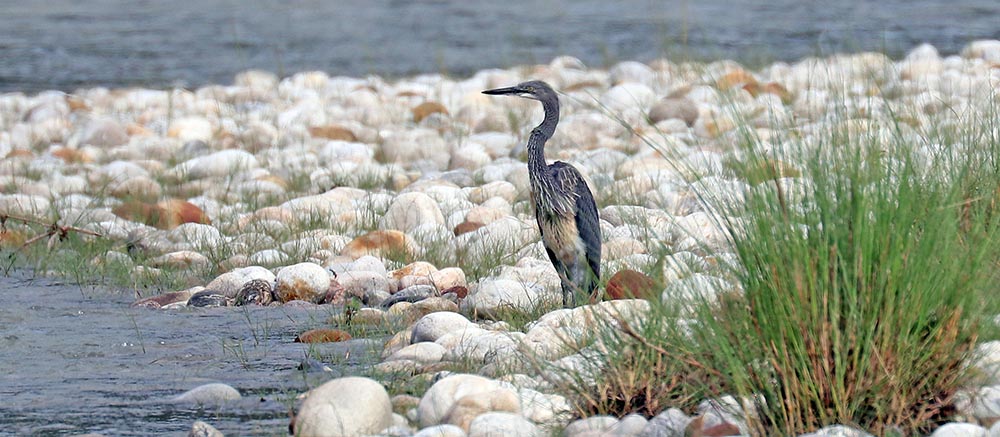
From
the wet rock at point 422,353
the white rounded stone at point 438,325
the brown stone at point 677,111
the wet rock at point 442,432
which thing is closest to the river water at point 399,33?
the brown stone at point 677,111

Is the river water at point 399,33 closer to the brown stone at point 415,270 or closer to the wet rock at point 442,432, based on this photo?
the brown stone at point 415,270

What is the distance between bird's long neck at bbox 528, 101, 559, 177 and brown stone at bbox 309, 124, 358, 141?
379 centimetres

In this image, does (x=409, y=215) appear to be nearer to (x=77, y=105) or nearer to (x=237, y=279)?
(x=237, y=279)

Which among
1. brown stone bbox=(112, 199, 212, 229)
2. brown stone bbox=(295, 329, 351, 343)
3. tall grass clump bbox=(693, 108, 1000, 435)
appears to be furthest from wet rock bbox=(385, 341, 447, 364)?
brown stone bbox=(112, 199, 212, 229)

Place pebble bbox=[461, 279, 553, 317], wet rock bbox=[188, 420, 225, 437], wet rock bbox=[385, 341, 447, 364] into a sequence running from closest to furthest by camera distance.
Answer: wet rock bbox=[188, 420, 225, 437] < wet rock bbox=[385, 341, 447, 364] < pebble bbox=[461, 279, 553, 317]

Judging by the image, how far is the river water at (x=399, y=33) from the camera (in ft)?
44.4

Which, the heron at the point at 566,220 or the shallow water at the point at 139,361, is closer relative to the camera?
the shallow water at the point at 139,361

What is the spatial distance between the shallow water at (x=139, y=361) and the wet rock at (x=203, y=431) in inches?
5.2

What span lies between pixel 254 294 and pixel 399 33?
11105mm

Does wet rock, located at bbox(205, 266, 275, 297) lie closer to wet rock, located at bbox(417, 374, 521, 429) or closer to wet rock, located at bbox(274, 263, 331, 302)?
wet rock, located at bbox(274, 263, 331, 302)

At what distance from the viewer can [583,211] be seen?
477cm

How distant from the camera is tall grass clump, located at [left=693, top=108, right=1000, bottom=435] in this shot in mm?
2865

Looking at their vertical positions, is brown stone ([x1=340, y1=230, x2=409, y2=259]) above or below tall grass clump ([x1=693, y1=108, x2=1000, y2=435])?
below

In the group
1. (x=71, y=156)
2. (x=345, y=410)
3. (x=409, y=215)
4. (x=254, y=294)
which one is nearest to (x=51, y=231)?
(x=254, y=294)
